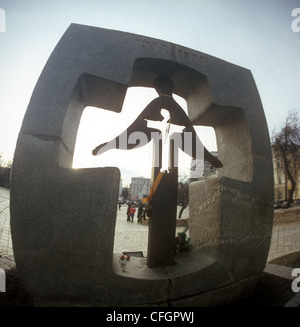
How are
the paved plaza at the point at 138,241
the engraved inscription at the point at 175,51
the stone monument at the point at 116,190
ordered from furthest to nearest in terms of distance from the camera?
1. the paved plaza at the point at 138,241
2. the engraved inscription at the point at 175,51
3. the stone monument at the point at 116,190

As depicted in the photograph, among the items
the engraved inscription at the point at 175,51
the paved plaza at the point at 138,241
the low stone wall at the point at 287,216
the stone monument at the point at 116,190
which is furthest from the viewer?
the low stone wall at the point at 287,216

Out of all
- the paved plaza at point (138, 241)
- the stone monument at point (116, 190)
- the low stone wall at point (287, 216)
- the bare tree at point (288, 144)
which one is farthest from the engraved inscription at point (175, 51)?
the bare tree at point (288, 144)

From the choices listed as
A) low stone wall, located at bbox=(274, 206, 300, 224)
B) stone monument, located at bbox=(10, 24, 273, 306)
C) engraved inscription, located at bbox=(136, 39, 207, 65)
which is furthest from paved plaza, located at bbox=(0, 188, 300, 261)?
engraved inscription, located at bbox=(136, 39, 207, 65)

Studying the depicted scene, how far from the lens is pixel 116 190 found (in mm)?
2145

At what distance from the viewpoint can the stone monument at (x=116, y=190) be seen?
1.98m

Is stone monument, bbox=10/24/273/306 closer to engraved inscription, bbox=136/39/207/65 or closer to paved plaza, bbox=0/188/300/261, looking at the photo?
engraved inscription, bbox=136/39/207/65

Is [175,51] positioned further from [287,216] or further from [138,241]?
[287,216]

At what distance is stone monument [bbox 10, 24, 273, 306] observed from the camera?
6.49ft

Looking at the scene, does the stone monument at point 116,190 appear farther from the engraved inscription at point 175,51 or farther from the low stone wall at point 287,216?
the low stone wall at point 287,216

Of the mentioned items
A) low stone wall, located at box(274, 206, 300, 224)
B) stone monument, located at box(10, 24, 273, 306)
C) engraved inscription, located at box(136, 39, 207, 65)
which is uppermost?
engraved inscription, located at box(136, 39, 207, 65)

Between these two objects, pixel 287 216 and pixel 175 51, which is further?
pixel 287 216

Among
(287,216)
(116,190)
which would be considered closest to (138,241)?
(116,190)
